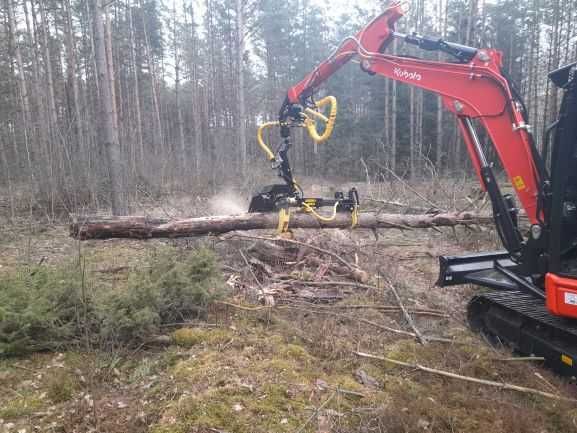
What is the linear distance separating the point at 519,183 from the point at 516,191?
0.09 meters


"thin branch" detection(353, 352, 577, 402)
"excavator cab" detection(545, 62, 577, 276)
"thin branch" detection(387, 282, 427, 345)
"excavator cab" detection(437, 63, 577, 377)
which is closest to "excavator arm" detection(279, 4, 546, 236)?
"excavator cab" detection(437, 63, 577, 377)

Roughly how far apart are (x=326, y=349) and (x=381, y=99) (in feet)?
89.7

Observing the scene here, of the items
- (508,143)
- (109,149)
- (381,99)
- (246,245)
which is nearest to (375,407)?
(508,143)

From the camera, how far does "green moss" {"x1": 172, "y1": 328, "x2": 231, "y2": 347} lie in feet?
13.0

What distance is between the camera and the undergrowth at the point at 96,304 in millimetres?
3654

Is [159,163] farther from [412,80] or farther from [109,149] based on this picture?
[412,80]

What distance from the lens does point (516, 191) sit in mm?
3896

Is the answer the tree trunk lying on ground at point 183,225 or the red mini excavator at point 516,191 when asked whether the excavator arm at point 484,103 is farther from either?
the tree trunk lying on ground at point 183,225

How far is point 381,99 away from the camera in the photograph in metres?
28.5

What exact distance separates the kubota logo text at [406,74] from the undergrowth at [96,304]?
312cm

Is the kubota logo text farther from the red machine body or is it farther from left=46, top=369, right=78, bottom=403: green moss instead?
left=46, top=369, right=78, bottom=403: green moss

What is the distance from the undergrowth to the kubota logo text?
3.12m

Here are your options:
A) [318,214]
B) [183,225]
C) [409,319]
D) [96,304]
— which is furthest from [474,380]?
[183,225]

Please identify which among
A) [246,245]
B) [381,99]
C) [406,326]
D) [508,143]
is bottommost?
[406,326]
